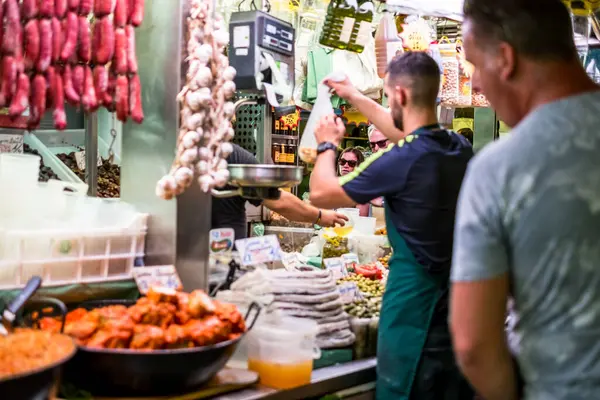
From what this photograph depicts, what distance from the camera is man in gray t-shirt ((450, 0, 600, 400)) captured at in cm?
164

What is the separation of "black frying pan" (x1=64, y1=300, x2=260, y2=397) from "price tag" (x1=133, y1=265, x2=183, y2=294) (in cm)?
47

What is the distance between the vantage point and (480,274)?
5.49ft

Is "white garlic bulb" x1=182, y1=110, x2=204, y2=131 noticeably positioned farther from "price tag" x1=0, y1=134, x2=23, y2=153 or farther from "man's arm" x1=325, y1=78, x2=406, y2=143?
"price tag" x1=0, y1=134, x2=23, y2=153

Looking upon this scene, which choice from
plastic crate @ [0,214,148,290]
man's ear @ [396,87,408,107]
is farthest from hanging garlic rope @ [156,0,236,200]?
man's ear @ [396,87,408,107]

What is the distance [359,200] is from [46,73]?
1290 millimetres

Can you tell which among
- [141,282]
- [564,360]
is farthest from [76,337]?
[564,360]

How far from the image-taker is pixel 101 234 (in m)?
2.71

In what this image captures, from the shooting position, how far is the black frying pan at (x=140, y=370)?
7.16 ft

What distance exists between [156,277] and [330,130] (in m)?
1.01

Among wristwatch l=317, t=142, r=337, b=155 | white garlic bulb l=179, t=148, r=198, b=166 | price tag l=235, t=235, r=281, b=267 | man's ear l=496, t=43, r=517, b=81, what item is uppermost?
man's ear l=496, t=43, r=517, b=81

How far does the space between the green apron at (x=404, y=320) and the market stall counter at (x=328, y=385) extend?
0.37ft

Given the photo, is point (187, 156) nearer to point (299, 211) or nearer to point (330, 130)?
point (330, 130)

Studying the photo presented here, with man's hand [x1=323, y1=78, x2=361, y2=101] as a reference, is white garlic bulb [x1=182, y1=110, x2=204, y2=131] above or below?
below

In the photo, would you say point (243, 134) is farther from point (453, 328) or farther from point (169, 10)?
point (453, 328)
